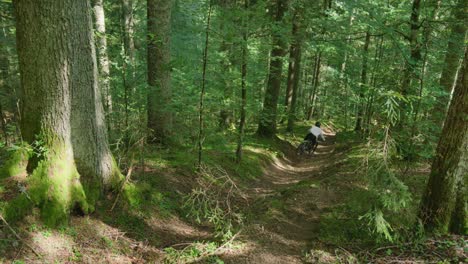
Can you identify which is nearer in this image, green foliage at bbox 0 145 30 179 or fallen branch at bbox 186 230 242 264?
green foliage at bbox 0 145 30 179

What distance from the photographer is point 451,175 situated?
468 centimetres

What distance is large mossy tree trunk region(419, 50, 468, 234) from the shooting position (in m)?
4.52

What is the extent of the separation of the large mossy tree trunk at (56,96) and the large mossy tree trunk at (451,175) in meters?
5.73

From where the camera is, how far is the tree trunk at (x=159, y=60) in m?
8.14

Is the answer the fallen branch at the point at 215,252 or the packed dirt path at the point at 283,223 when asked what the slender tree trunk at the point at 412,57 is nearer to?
the packed dirt path at the point at 283,223

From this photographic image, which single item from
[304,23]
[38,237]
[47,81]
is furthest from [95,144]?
[304,23]

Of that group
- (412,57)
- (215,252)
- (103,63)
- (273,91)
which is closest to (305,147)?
(273,91)

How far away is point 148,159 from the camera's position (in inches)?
316

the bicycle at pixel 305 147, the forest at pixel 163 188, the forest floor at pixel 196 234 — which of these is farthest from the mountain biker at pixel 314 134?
the forest floor at pixel 196 234

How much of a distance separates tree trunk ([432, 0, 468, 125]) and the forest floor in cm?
401

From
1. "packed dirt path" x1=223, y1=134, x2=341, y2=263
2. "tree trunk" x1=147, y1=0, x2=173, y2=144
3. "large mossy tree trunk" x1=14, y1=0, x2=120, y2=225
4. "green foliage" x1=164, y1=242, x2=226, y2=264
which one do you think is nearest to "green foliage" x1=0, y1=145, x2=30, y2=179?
"large mossy tree trunk" x1=14, y1=0, x2=120, y2=225

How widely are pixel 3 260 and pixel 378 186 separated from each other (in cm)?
509

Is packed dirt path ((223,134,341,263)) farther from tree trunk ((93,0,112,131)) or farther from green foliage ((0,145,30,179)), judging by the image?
tree trunk ((93,0,112,131))

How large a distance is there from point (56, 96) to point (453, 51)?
430 inches
